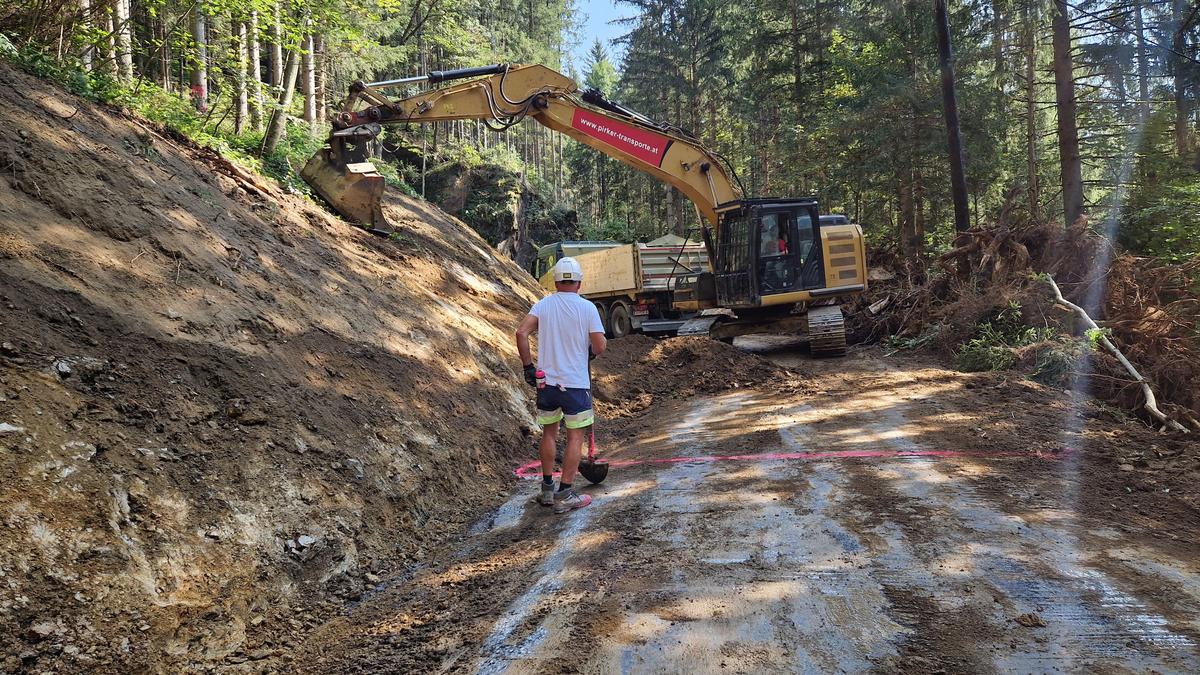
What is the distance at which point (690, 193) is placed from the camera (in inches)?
482

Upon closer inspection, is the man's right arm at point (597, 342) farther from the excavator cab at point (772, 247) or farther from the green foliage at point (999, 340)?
the excavator cab at point (772, 247)

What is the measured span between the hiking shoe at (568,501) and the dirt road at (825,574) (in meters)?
0.09

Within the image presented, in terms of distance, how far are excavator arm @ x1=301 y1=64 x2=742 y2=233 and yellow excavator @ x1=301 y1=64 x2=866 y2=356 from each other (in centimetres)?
2

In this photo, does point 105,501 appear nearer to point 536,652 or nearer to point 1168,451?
point 536,652

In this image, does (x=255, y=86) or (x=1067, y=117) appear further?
(x=1067, y=117)

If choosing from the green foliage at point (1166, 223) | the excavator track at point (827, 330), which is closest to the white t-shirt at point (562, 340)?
the excavator track at point (827, 330)

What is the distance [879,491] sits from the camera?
462 centimetres

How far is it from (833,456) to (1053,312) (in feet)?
21.6

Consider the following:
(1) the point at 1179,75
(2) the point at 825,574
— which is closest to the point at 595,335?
(2) the point at 825,574

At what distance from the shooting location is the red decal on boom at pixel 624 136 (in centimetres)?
1109

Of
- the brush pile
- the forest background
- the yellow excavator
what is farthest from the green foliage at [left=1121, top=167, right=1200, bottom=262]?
the yellow excavator

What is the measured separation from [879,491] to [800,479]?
1.97ft

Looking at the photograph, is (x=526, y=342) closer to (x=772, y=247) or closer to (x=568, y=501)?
(x=568, y=501)

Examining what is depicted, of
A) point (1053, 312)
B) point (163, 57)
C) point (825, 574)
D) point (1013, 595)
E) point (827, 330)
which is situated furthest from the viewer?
point (163, 57)
